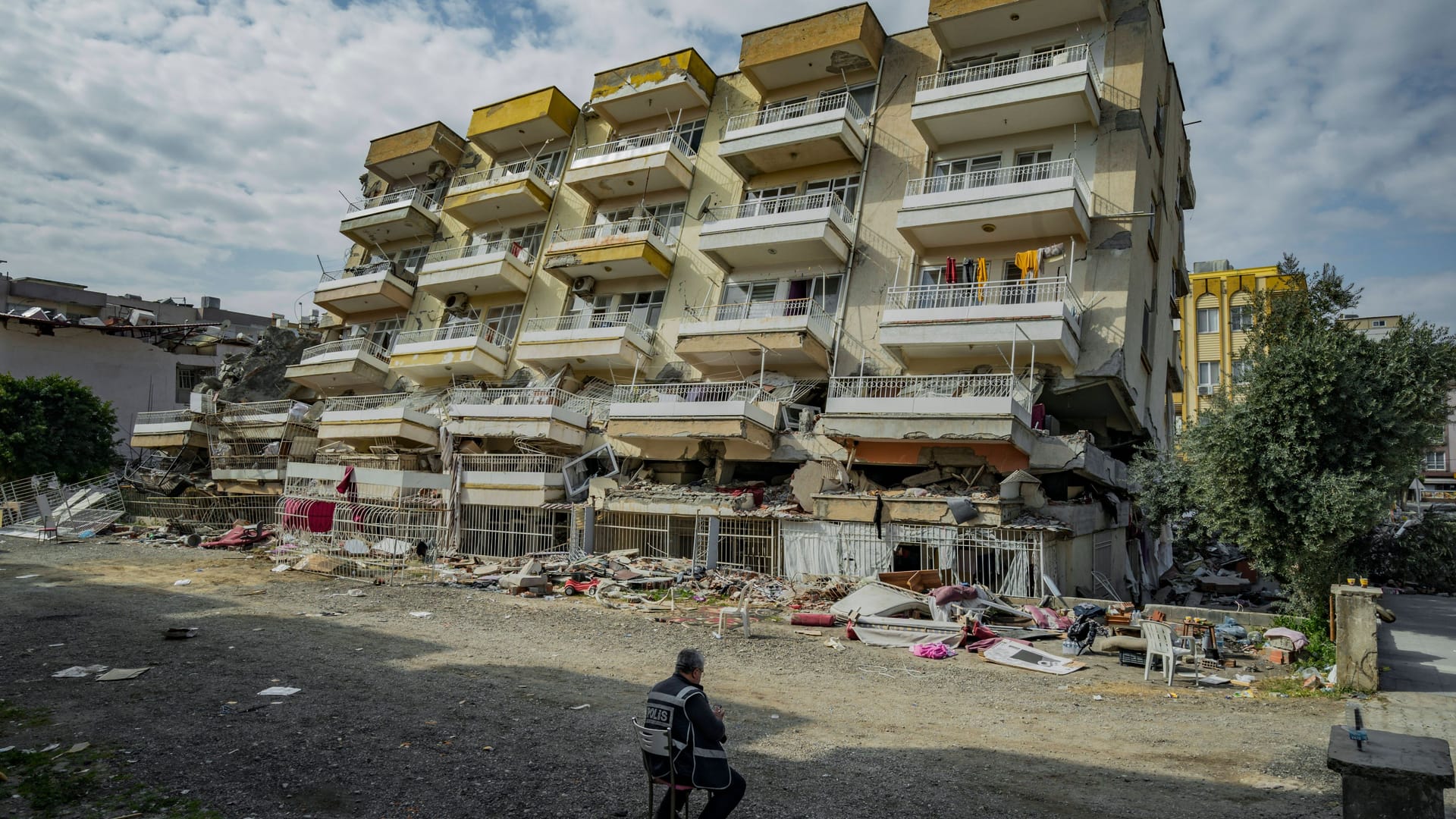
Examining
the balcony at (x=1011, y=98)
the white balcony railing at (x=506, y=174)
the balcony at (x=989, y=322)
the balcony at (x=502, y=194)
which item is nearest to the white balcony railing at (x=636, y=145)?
the balcony at (x=502, y=194)

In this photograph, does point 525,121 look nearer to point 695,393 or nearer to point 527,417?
point 527,417

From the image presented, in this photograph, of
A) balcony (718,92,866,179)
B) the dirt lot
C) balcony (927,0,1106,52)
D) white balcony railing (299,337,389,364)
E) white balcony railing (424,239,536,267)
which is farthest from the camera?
white balcony railing (299,337,389,364)

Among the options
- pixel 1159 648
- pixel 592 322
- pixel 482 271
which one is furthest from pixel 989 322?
pixel 482 271

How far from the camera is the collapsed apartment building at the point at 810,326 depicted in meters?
18.0

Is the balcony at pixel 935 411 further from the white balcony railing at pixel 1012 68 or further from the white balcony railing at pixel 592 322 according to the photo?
the white balcony railing at pixel 1012 68

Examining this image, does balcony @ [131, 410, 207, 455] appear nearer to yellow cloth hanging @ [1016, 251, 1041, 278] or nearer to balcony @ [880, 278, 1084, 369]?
balcony @ [880, 278, 1084, 369]

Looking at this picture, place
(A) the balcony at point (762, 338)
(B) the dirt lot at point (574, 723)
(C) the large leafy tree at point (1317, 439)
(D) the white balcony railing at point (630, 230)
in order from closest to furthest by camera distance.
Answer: (B) the dirt lot at point (574, 723) → (C) the large leafy tree at point (1317, 439) → (A) the balcony at point (762, 338) → (D) the white balcony railing at point (630, 230)

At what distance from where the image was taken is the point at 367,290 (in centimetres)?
3139

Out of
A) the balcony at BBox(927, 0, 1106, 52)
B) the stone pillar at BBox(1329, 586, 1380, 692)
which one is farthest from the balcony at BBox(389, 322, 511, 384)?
the stone pillar at BBox(1329, 586, 1380, 692)

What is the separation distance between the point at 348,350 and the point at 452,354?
6.64m

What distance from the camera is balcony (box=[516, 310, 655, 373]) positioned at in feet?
79.9

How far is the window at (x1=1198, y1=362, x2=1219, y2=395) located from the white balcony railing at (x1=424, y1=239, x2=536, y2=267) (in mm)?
32531

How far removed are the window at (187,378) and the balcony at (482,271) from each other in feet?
76.4

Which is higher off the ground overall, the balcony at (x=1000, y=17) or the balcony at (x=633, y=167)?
the balcony at (x=1000, y=17)
